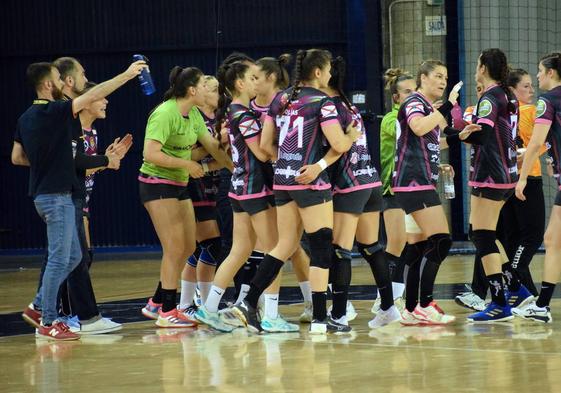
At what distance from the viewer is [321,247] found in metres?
7.39

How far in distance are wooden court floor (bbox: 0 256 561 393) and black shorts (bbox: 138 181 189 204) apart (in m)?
0.94

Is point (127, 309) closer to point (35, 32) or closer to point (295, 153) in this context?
point (295, 153)

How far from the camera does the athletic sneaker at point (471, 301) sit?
8.64m

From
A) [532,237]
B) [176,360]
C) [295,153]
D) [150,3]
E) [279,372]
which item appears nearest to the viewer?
[279,372]

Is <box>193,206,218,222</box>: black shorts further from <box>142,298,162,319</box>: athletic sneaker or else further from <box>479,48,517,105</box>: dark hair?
<box>479,48,517,105</box>: dark hair

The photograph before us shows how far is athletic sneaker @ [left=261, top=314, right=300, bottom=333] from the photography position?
7.61m

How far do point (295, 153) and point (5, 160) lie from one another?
10.5 m

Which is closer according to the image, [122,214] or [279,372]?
[279,372]

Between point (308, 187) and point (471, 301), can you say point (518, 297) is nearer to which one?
point (471, 301)

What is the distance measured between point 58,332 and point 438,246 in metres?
2.58

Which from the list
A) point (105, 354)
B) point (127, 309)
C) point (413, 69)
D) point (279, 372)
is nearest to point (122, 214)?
point (413, 69)

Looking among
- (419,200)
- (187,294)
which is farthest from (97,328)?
(419,200)

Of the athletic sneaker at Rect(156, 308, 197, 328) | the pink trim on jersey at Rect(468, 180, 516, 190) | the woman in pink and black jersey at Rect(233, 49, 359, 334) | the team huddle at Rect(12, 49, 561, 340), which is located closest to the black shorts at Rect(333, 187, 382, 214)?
the team huddle at Rect(12, 49, 561, 340)

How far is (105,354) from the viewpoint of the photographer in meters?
6.86
